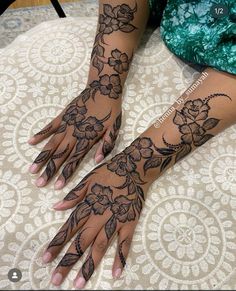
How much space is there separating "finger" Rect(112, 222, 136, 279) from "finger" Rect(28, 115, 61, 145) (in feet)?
0.74

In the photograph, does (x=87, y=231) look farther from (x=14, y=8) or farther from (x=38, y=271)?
(x=14, y=8)

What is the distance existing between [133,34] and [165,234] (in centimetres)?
42

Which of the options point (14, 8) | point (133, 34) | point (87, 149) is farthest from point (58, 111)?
point (14, 8)

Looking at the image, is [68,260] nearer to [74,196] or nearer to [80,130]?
[74,196]

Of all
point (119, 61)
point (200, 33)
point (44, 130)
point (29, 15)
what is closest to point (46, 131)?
point (44, 130)

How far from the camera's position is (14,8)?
1384mm

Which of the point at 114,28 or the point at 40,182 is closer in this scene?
the point at 40,182

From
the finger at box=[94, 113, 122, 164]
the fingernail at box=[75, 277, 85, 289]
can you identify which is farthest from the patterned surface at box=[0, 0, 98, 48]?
the fingernail at box=[75, 277, 85, 289]

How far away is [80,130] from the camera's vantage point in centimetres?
Answer: 78

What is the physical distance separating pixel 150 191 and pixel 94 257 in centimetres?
16

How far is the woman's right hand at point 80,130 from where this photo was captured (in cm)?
74

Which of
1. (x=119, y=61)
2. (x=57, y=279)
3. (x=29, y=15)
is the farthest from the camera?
(x=29, y=15)

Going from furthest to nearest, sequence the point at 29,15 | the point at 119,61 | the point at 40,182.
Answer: the point at 29,15, the point at 119,61, the point at 40,182

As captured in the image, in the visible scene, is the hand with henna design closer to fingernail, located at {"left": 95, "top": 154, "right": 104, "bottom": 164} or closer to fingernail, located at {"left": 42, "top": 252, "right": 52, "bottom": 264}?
fingernail, located at {"left": 95, "top": 154, "right": 104, "bottom": 164}
